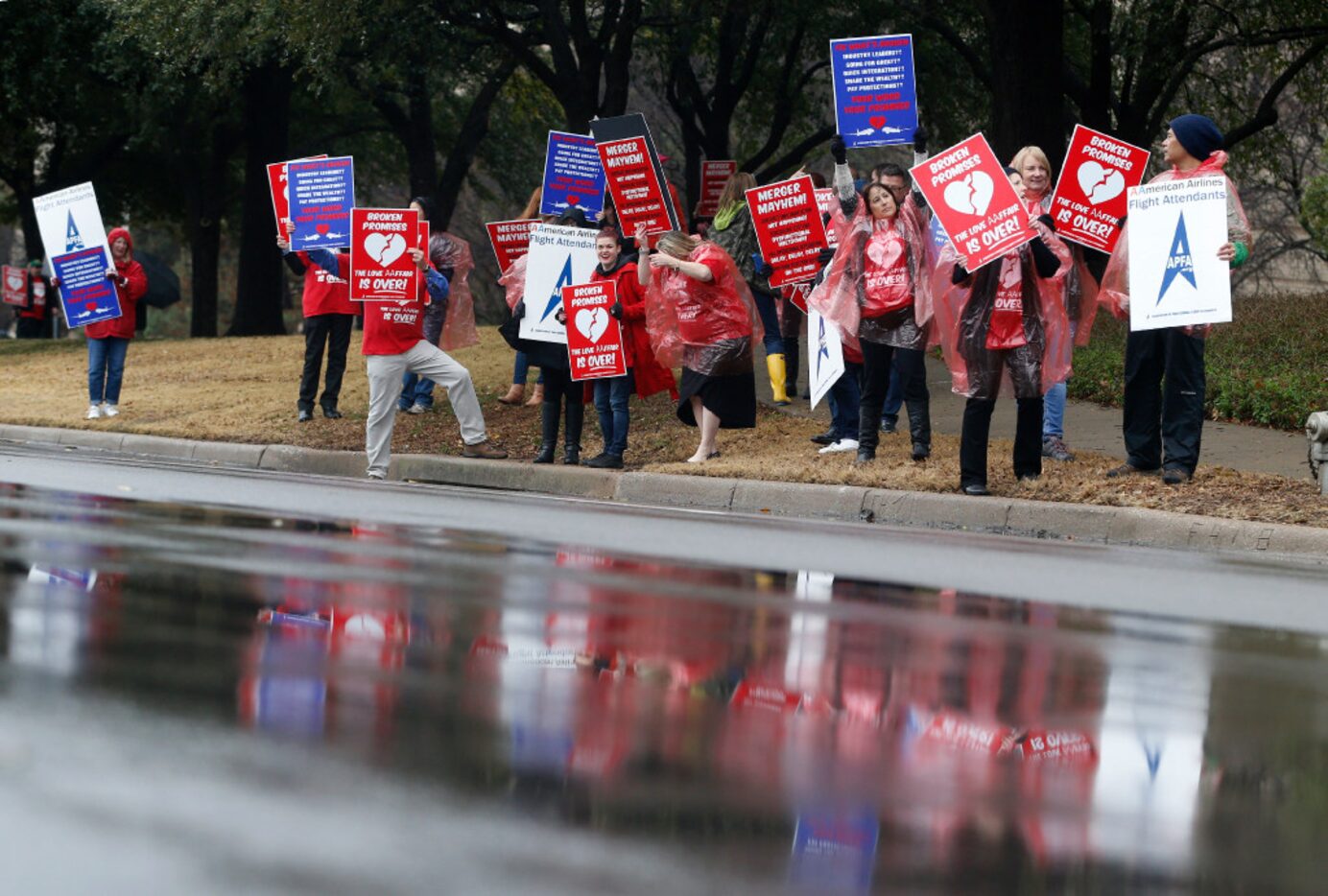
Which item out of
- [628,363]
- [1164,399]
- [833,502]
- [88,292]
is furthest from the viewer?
[88,292]

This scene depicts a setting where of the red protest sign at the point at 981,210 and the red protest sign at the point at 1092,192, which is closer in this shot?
the red protest sign at the point at 981,210

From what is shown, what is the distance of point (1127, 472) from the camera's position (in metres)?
12.4

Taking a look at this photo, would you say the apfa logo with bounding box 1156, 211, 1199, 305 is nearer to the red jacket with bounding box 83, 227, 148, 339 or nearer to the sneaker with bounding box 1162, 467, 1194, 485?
the sneaker with bounding box 1162, 467, 1194, 485

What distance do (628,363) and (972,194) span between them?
3786 mm

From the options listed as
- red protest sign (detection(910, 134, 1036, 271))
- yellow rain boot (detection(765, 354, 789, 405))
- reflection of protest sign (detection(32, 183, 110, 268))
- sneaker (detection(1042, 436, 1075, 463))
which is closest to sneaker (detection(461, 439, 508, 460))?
yellow rain boot (detection(765, 354, 789, 405))

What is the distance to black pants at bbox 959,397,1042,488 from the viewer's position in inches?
488

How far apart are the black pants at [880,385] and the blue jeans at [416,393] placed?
18.2ft

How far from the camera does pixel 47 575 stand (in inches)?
276

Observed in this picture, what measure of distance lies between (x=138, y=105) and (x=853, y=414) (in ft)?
75.2

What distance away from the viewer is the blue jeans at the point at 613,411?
1484 centimetres

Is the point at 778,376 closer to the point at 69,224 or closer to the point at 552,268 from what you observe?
the point at 552,268

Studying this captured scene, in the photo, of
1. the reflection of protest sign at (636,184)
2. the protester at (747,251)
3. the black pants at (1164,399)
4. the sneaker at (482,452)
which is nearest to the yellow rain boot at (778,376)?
the protester at (747,251)

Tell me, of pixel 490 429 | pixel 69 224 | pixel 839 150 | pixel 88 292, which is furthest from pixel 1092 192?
pixel 69 224

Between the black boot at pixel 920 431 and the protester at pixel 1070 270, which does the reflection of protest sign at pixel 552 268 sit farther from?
the protester at pixel 1070 270
